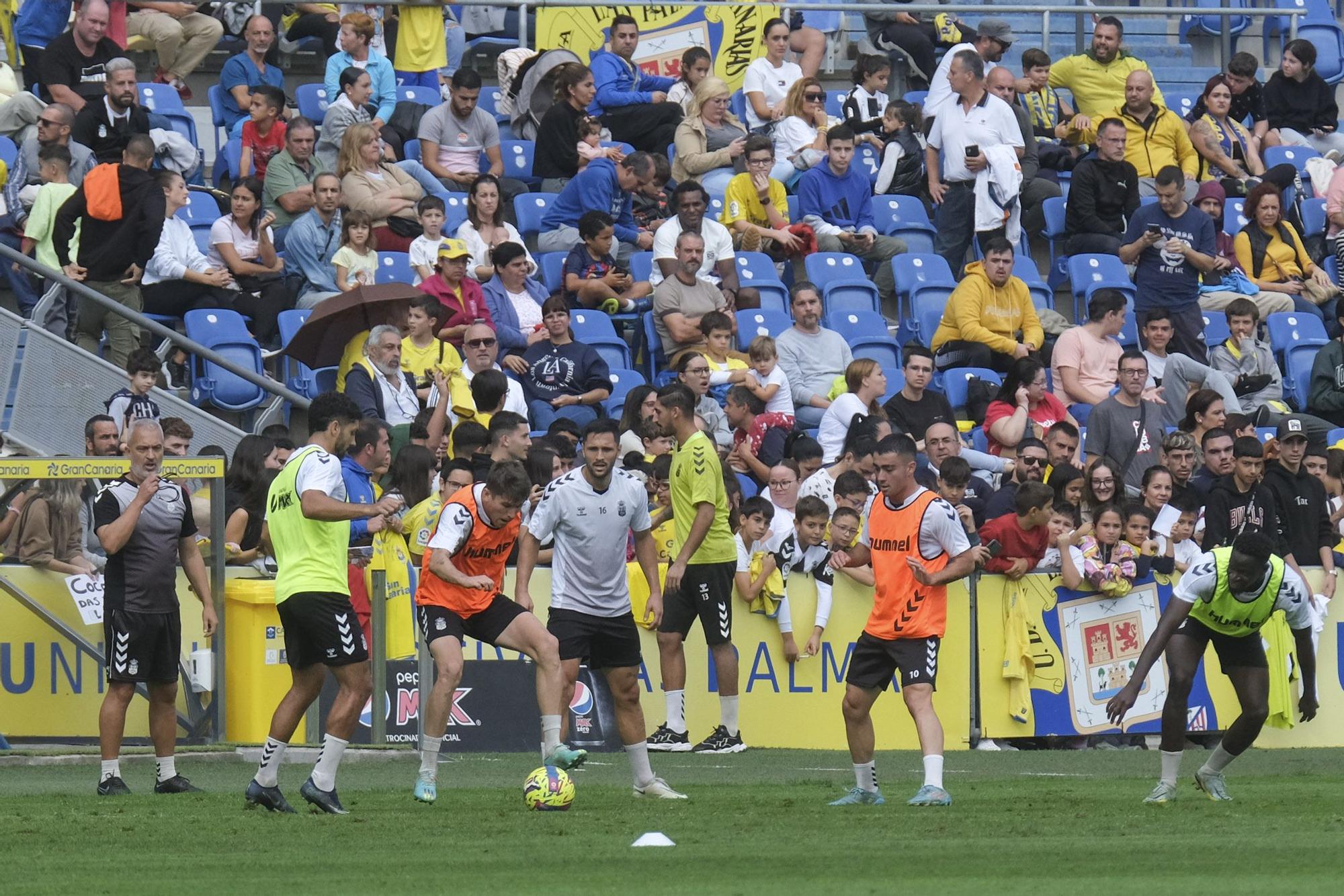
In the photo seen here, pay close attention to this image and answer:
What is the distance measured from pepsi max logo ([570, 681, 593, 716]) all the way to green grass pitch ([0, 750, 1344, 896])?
1.88 m

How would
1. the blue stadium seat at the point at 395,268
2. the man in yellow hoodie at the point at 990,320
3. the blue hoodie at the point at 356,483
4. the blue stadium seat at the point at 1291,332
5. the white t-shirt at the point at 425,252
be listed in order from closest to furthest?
the blue hoodie at the point at 356,483 < the white t-shirt at the point at 425,252 < the blue stadium seat at the point at 395,268 < the man in yellow hoodie at the point at 990,320 < the blue stadium seat at the point at 1291,332

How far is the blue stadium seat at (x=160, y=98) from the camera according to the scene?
759 inches

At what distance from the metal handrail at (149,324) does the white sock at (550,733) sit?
587 cm

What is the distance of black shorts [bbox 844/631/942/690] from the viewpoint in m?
11.1

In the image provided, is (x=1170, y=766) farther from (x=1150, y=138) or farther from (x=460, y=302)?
(x=1150, y=138)

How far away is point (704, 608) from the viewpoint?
Result: 15.0m

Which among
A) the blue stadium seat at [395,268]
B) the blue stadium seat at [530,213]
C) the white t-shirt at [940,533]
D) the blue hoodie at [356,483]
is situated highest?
the blue stadium seat at [530,213]

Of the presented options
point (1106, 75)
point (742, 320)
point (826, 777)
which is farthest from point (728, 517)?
point (1106, 75)

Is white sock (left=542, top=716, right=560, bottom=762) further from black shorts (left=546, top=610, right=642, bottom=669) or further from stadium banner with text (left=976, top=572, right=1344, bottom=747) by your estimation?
stadium banner with text (left=976, top=572, right=1344, bottom=747)

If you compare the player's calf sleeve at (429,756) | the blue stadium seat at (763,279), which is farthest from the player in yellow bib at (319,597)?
the blue stadium seat at (763,279)

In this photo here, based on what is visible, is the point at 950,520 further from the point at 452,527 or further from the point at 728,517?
the point at 728,517

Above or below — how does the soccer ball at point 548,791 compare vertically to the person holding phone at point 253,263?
below

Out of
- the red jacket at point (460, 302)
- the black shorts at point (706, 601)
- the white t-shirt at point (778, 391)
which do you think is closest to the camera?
the black shorts at point (706, 601)

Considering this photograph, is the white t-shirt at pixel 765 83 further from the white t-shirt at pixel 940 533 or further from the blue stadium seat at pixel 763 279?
the white t-shirt at pixel 940 533
